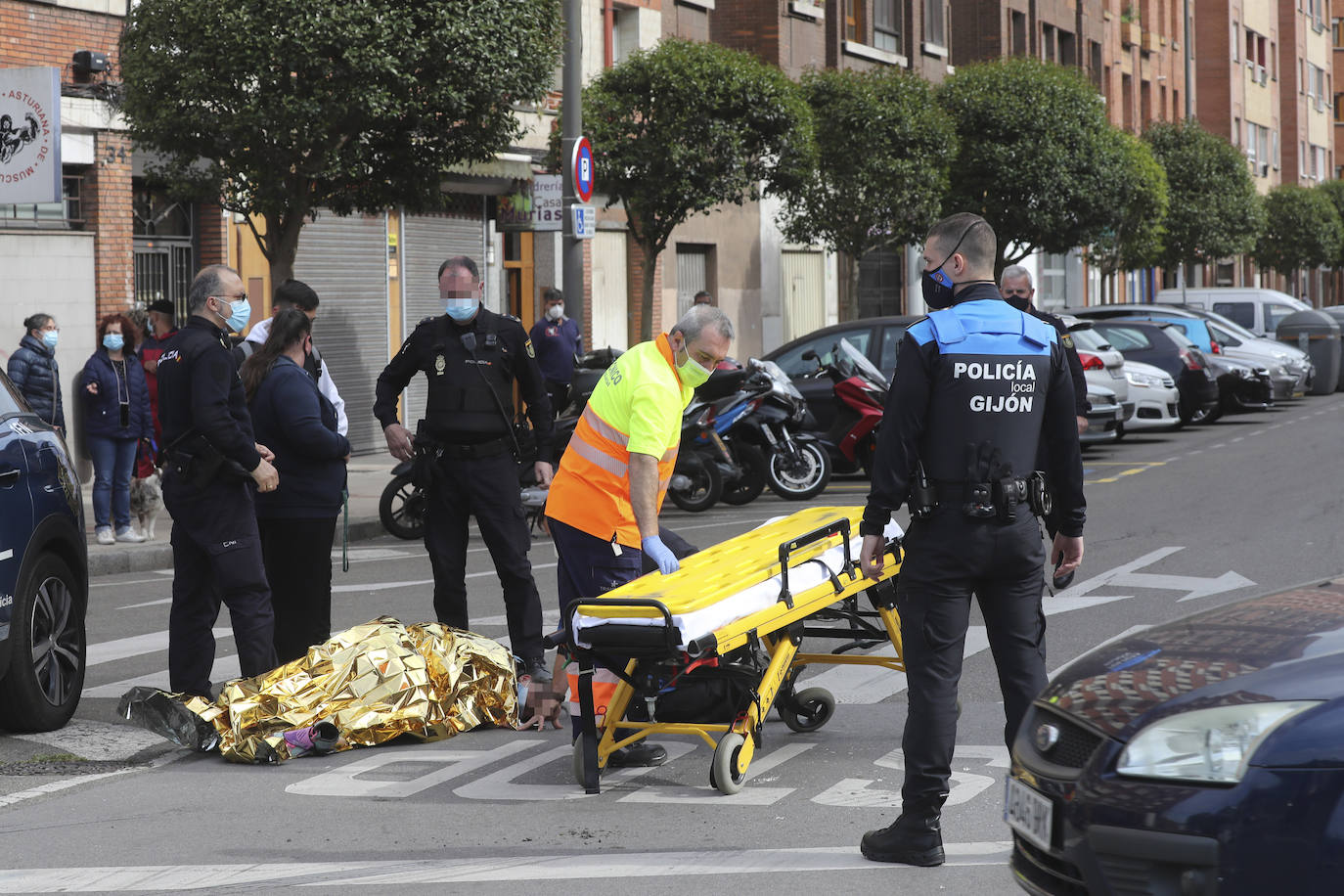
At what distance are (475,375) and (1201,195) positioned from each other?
148ft

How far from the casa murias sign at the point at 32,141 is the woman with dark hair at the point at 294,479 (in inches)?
227

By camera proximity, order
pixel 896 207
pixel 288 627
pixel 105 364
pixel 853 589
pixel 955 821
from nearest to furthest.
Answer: pixel 955 821
pixel 853 589
pixel 288 627
pixel 105 364
pixel 896 207

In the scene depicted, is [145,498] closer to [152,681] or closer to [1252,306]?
[152,681]

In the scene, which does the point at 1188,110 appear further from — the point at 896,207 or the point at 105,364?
the point at 105,364

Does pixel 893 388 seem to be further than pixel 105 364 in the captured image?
No

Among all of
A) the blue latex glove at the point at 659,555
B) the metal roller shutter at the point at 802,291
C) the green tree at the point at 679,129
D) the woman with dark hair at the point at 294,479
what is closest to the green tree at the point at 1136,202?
the metal roller shutter at the point at 802,291

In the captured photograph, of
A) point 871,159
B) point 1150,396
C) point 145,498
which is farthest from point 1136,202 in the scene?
point 145,498

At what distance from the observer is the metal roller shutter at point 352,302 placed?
72.8 ft

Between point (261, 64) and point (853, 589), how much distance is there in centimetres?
1010

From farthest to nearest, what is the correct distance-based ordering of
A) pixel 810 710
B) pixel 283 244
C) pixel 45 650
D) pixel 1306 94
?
pixel 1306 94
pixel 283 244
pixel 45 650
pixel 810 710

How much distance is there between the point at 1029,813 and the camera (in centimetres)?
401

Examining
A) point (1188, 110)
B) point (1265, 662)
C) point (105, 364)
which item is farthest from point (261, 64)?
point (1188, 110)

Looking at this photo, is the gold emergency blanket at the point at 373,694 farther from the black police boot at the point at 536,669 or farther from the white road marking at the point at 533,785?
the white road marking at the point at 533,785

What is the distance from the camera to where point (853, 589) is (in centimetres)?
670
